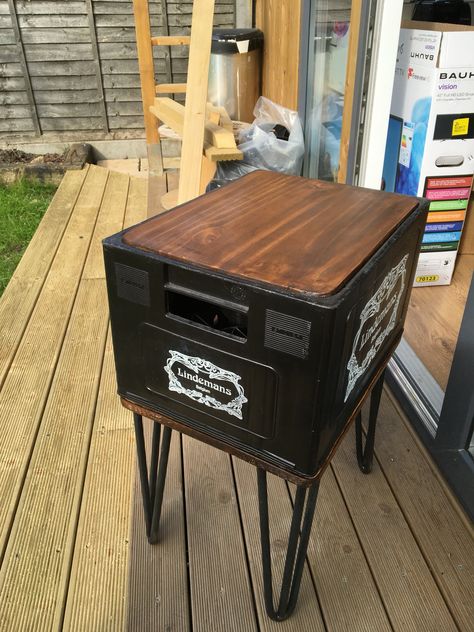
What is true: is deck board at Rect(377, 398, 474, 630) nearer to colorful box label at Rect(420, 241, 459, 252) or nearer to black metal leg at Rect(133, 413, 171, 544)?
black metal leg at Rect(133, 413, 171, 544)

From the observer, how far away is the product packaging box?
1825 mm

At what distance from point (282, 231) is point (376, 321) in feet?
0.80

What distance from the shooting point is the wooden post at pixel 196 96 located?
2408mm

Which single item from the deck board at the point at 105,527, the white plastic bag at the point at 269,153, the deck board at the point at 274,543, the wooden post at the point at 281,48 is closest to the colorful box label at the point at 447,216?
the white plastic bag at the point at 269,153

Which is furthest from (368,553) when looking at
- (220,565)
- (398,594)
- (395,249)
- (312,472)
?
(395,249)

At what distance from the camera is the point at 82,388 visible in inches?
74.5

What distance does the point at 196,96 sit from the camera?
8.29 feet

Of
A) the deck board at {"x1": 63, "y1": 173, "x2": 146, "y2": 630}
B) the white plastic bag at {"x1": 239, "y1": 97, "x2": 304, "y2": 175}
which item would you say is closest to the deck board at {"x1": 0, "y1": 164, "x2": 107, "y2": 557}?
the deck board at {"x1": 63, "y1": 173, "x2": 146, "y2": 630}

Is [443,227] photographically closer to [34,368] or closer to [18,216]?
[34,368]

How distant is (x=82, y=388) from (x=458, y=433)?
4.25 ft

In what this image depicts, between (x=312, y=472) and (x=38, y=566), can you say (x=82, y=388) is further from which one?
(x=312, y=472)

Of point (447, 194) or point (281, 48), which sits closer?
point (447, 194)

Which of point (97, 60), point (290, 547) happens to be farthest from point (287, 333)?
point (97, 60)

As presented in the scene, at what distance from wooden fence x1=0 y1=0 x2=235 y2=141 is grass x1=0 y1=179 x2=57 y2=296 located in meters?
0.85
